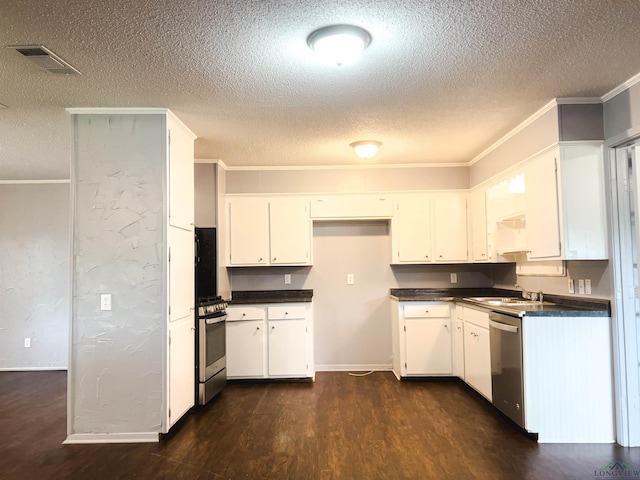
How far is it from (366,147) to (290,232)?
1.40 metres

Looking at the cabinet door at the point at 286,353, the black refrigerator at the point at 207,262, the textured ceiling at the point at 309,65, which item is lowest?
the cabinet door at the point at 286,353

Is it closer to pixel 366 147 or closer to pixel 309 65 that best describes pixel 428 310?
pixel 366 147

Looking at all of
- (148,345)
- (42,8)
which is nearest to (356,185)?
(148,345)

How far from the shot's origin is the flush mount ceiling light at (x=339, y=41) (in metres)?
2.14

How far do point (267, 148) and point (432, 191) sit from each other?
80.2 inches

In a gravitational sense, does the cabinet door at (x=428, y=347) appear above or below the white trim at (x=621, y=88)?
below

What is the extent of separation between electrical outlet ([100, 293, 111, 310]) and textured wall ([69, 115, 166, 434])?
0.03 metres

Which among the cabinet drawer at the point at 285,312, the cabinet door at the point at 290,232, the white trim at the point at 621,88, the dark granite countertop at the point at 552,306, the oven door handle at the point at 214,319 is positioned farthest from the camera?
the cabinet door at the point at 290,232

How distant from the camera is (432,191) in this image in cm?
500

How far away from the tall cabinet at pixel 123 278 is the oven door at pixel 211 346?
51 cm

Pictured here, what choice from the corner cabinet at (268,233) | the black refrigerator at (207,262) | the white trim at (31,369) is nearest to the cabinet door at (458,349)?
the corner cabinet at (268,233)

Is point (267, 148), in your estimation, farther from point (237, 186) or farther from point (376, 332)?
point (376, 332)

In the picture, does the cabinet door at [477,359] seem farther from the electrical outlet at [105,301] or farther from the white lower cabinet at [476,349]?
the electrical outlet at [105,301]

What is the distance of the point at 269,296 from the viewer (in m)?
5.02
